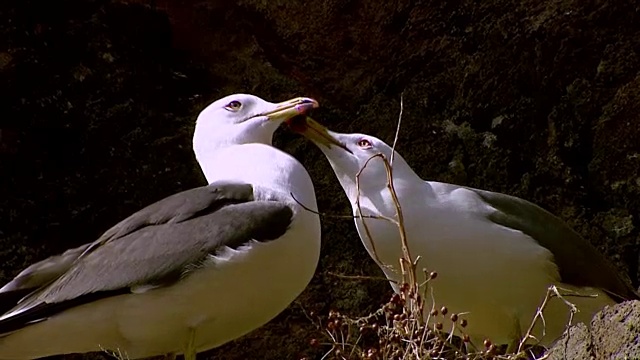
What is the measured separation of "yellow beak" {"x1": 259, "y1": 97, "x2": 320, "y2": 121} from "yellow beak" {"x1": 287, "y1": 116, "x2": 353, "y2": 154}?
3 centimetres

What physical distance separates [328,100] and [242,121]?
0.74 metres

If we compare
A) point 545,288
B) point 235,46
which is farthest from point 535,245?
point 235,46

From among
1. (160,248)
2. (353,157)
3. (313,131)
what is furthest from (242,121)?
(160,248)

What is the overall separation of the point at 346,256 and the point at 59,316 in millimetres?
1215

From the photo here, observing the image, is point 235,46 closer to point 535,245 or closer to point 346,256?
point 346,256

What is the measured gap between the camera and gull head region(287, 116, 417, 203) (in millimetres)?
2986

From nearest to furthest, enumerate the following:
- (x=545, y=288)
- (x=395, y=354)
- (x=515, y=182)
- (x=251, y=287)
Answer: (x=395, y=354)
(x=251, y=287)
(x=545, y=288)
(x=515, y=182)

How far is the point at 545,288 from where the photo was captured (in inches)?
111

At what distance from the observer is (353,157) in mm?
3039

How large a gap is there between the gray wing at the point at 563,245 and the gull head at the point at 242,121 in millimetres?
468

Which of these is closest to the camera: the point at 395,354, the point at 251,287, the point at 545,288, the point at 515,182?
the point at 395,354

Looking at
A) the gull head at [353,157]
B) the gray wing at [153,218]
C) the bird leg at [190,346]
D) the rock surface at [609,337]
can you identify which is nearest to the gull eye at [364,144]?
the gull head at [353,157]

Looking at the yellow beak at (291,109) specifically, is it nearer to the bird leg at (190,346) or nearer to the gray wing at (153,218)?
the gray wing at (153,218)

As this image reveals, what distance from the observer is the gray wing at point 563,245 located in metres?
2.89
